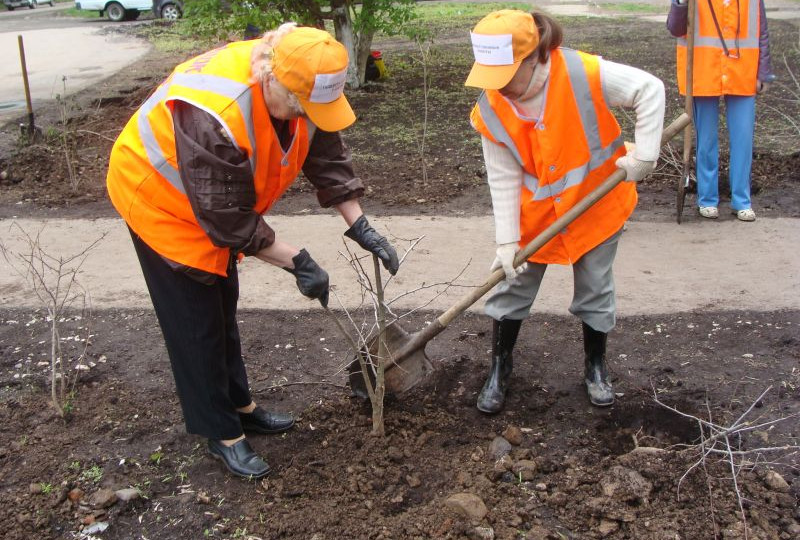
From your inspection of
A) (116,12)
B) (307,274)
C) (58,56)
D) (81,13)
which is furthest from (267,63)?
(81,13)

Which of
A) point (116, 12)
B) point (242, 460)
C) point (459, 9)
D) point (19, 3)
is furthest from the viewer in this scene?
point (19, 3)

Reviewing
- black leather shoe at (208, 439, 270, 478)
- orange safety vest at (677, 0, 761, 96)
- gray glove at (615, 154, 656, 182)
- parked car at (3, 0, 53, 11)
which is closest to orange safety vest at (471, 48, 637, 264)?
gray glove at (615, 154, 656, 182)

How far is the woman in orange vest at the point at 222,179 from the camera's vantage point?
7.47 feet

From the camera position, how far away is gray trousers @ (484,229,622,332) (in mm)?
2971

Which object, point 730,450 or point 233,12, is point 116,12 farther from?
point 730,450

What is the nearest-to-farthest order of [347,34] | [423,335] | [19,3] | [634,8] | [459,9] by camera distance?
[423,335], [347,34], [634,8], [459,9], [19,3]

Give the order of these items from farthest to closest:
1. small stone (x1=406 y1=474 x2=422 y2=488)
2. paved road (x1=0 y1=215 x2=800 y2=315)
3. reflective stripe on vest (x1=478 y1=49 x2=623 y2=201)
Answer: paved road (x1=0 y1=215 x2=800 y2=315), small stone (x1=406 y1=474 x2=422 y2=488), reflective stripe on vest (x1=478 y1=49 x2=623 y2=201)

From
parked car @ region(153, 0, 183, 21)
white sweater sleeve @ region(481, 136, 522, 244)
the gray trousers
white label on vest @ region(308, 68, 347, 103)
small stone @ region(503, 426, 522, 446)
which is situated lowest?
small stone @ region(503, 426, 522, 446)

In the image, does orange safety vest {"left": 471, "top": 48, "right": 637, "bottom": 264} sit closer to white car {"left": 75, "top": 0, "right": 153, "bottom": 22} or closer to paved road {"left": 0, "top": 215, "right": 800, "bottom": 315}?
paved road {"left": 0, "top": 215, "right": 800, "bottom": 315}

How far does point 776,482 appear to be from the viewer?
260 cm

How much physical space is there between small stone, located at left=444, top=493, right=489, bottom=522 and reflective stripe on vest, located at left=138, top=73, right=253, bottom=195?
4.09 ft

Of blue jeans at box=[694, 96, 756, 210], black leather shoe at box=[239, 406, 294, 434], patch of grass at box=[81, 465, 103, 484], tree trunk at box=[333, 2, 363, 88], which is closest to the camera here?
patch of grass at box=[81, 465, 103, 484]

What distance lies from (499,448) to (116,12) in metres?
22.2

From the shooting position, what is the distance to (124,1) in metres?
21.5
